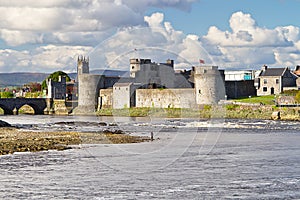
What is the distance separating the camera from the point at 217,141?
22.4 meters

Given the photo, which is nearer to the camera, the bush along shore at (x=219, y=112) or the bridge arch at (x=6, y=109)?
the bush along shore at (x=219, y=112)

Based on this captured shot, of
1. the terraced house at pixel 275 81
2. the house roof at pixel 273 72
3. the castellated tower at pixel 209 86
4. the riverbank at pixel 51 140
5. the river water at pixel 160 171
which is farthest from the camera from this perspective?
the house roof at pixel 273 72

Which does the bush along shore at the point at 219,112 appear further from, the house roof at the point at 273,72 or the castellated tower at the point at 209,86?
the house roof at the point at 273,72

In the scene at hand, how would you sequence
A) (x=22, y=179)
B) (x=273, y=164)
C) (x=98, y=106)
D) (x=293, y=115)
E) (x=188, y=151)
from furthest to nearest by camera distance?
(x=98, y=106)
(x=293, y=115)
(x=188, y=151)
(x=273, y=164)
(x=22, y=179)

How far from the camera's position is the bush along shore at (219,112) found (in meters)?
36.5

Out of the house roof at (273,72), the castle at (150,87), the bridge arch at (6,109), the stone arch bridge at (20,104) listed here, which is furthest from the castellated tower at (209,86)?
the bridge arch at (6,109)

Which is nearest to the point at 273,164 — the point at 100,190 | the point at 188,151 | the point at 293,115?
the point at 188,151

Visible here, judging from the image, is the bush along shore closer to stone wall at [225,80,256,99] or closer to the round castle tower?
the round castle tower

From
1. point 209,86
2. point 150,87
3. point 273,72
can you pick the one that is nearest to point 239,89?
point 273,72

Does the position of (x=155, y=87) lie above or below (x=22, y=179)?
above

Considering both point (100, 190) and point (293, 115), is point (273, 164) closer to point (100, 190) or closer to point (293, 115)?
point (100, 190)

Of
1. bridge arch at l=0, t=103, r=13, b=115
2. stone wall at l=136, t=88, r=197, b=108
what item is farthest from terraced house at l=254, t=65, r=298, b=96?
bridge arch at l=0, t=103, r=13, b=115

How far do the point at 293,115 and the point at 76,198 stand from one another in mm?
25986

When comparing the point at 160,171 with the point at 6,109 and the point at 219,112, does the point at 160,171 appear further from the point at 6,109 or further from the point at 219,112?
the point at 6,109
